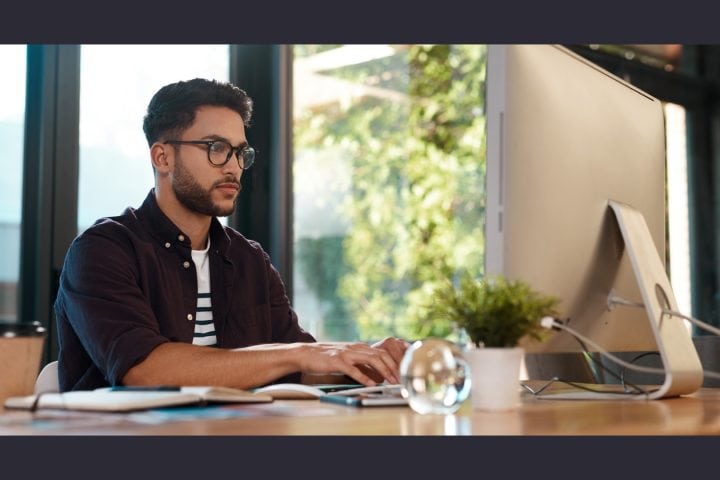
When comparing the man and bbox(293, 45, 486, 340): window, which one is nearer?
the man

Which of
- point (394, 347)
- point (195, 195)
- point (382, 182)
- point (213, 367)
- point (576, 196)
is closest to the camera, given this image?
point (576, 196)

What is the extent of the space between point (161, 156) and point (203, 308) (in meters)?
0.44

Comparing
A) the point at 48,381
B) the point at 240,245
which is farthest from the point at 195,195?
the point at 48,381

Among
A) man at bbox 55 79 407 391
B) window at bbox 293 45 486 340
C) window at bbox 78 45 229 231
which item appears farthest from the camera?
window at bbox 293 45 486 340

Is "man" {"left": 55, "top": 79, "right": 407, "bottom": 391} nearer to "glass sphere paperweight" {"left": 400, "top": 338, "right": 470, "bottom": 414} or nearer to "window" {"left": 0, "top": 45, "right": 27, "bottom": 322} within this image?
"glass sphere paperweight" {"left": 400, "top": 338, "right": 470, "bottom": 414}

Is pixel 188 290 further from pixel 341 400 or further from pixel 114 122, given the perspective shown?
pixel 114 122

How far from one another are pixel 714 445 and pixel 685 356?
28.1 inches

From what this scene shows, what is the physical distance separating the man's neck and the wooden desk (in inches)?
40.7

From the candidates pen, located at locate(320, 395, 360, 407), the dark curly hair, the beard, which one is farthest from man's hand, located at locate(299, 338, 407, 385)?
the dark curly hair

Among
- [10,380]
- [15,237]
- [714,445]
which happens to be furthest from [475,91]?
[714,445]

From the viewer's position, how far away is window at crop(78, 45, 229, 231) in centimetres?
350

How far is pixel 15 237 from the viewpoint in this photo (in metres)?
3.30

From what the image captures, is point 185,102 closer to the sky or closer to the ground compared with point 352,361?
closer to the sky

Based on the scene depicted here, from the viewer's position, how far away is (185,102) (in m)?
2.45
